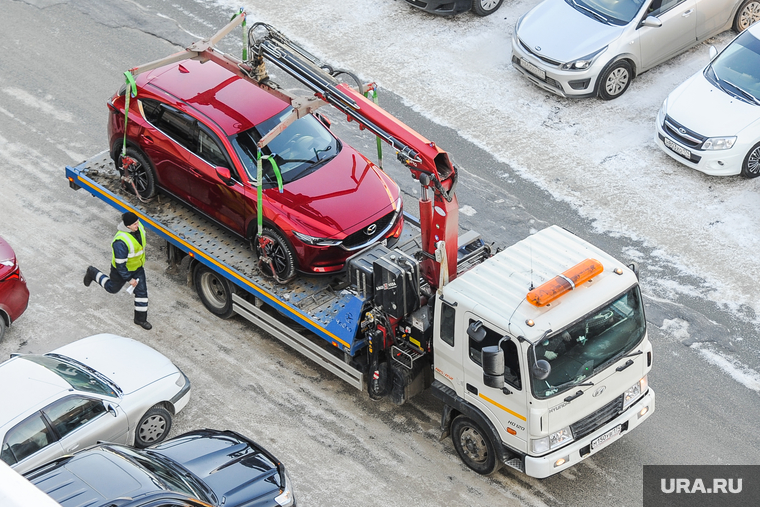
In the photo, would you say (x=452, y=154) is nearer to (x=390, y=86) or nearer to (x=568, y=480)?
(x=390, y=86)

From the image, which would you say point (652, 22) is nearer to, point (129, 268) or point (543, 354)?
point (543, 354)

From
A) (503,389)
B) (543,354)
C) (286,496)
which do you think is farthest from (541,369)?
(286,496)

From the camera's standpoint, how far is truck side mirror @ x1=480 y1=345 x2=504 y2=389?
837cm

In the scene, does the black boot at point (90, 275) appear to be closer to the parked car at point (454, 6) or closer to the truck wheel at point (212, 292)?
the truck wheel at point (212, 292)

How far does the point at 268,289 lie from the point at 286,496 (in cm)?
278

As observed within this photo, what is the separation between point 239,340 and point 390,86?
6.11 metres

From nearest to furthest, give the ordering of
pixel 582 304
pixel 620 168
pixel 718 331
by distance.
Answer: pixel 582 304 < pixel 718 331 < pixel 620 168

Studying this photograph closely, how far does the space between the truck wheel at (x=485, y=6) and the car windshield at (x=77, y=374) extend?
→ 10349 mm

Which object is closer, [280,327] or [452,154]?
[280,327]

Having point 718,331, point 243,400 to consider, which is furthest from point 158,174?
point 718,331

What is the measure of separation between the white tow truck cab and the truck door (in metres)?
0.01

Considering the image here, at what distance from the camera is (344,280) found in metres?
10.9

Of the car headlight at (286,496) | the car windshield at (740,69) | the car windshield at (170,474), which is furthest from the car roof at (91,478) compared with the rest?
the car windshield at (740,69)

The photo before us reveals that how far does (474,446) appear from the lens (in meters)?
9.61
